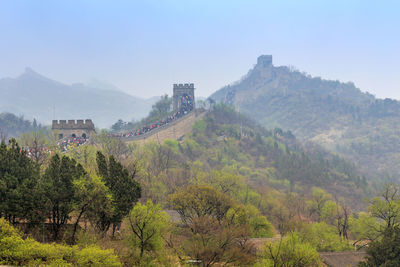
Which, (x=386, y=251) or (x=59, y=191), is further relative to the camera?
(x=386, y=251)

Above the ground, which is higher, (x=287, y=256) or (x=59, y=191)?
(x=59, y=191)

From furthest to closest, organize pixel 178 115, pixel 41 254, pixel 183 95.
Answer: pixel 183 95 → pixel 178 115 → pixel 41 254

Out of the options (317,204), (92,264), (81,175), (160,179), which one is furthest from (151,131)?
(92,264)

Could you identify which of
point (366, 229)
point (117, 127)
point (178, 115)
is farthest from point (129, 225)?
point (117, 127)

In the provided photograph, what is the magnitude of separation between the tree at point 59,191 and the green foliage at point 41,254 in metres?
4.96

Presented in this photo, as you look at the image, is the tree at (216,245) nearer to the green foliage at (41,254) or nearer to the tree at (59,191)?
the green foliage at (41,254)

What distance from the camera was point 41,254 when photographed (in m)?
24.3

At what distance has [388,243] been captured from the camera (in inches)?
1321

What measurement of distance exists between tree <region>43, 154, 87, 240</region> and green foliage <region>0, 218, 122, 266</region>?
16.3 ft

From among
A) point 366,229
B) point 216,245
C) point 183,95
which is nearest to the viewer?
point 216,245

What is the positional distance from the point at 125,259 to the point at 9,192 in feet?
30.6

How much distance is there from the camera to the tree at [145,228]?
30.0m

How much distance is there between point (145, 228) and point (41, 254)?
8030mm

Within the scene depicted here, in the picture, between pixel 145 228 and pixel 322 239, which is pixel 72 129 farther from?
pixel 145 228
